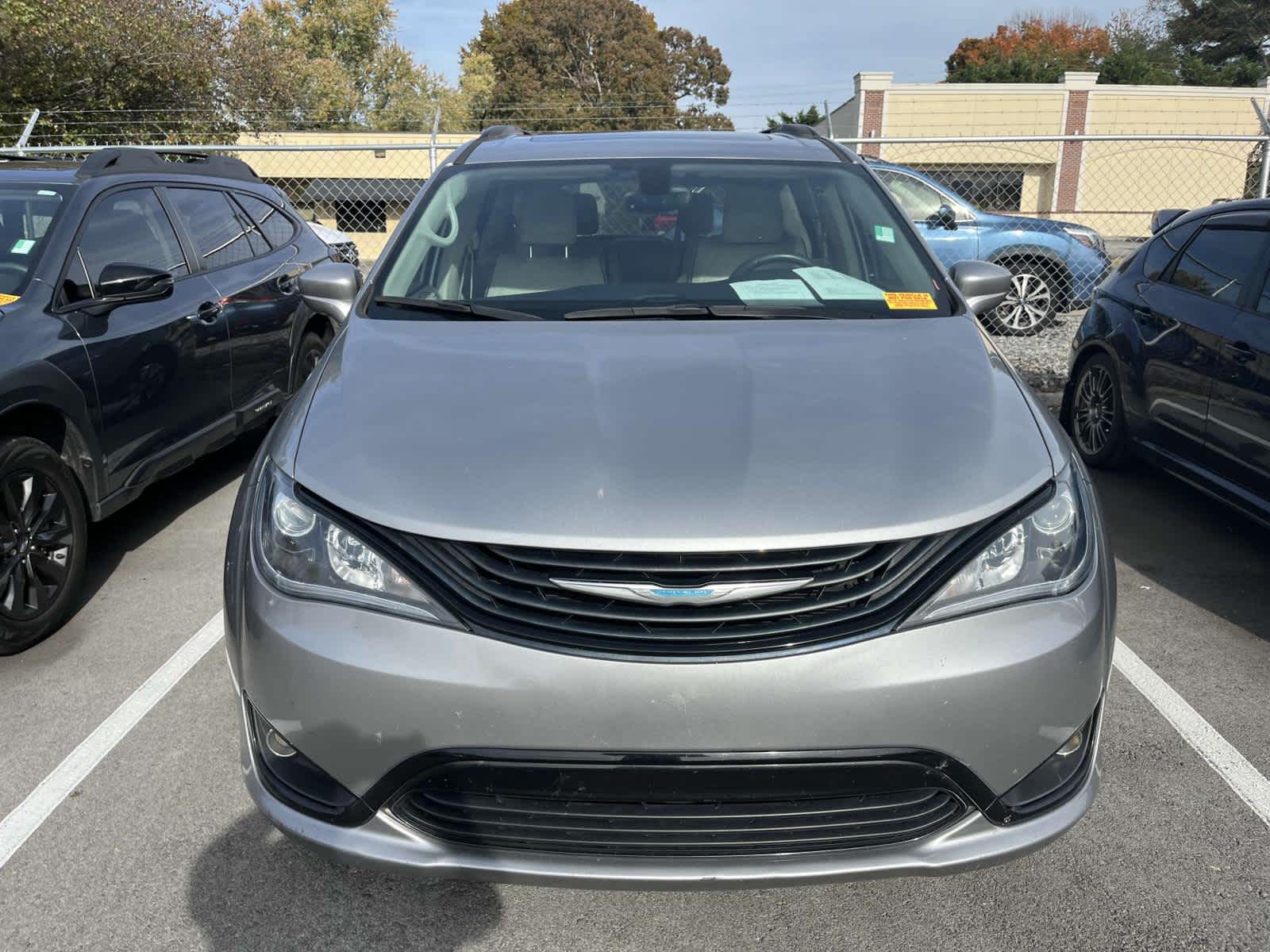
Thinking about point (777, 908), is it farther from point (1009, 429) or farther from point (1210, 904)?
point (1009, 429)

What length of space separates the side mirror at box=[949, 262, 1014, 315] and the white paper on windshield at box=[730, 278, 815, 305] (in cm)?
55

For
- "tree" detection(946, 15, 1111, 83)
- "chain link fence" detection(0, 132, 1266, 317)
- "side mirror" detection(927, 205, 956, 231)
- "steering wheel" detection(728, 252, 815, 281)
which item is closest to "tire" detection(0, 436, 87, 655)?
"chain link fence" detection(0, 132, 1266, 317)

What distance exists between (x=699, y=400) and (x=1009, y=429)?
0.71 m

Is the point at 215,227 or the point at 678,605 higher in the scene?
the point at 215,227

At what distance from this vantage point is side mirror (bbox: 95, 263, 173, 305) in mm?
4238

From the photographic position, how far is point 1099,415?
19.3 feet

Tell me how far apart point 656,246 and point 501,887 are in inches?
76.9

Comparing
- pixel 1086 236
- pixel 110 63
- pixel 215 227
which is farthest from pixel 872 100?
pixel 215 227

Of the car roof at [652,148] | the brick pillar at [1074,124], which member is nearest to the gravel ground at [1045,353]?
the car roof at [652,148]

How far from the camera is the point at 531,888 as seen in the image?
256 centimetres

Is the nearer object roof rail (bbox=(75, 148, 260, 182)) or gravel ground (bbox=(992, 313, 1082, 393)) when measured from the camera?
roof rail (bbox=(75, 148, 260, 182))

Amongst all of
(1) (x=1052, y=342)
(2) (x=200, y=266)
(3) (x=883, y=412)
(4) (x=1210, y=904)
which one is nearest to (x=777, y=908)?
(4) (x=1210, y=904)

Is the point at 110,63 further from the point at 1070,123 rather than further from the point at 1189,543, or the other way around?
the point at 1070,123

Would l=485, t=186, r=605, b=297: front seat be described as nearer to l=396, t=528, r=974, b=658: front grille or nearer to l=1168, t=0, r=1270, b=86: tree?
l=396, t=528, r=974, b=658: front grille
